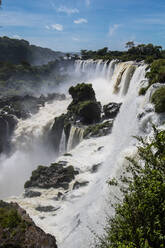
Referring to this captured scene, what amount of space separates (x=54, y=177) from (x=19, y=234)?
34.8 feet

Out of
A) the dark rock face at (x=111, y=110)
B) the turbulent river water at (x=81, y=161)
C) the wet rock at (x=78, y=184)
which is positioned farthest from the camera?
the dark rock face at (x=111, y=110)

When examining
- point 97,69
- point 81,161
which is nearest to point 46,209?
point 81,161

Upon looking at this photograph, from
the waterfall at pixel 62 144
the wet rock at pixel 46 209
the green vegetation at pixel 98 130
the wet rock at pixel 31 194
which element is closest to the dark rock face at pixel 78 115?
the waterfall at pixel 62 144

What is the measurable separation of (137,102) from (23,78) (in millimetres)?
66556

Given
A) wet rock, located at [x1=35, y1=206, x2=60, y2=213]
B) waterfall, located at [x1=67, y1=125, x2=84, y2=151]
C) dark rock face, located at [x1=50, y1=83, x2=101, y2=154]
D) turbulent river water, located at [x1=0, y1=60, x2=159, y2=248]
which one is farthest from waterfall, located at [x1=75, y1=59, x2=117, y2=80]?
wet rock, located at [x1=35, y1=206, x2=60, y2=213]

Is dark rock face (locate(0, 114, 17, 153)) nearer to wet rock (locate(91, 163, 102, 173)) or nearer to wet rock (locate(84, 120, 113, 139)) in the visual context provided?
wet rock (locate(84, 120, 113, 139))

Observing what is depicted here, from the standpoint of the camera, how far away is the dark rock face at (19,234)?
969 centimetres

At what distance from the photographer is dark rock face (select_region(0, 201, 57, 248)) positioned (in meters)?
9.69

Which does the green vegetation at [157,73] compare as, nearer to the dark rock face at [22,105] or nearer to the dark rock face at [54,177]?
the dark rock face at [54,177]

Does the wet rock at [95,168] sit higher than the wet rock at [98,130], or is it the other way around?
the wet rock at [98,130]

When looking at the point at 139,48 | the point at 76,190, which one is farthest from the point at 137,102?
the point at 139,48

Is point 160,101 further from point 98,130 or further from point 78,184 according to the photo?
point 98,130

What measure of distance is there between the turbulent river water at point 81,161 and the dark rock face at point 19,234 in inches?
89.2

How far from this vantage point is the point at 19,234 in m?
10.1
